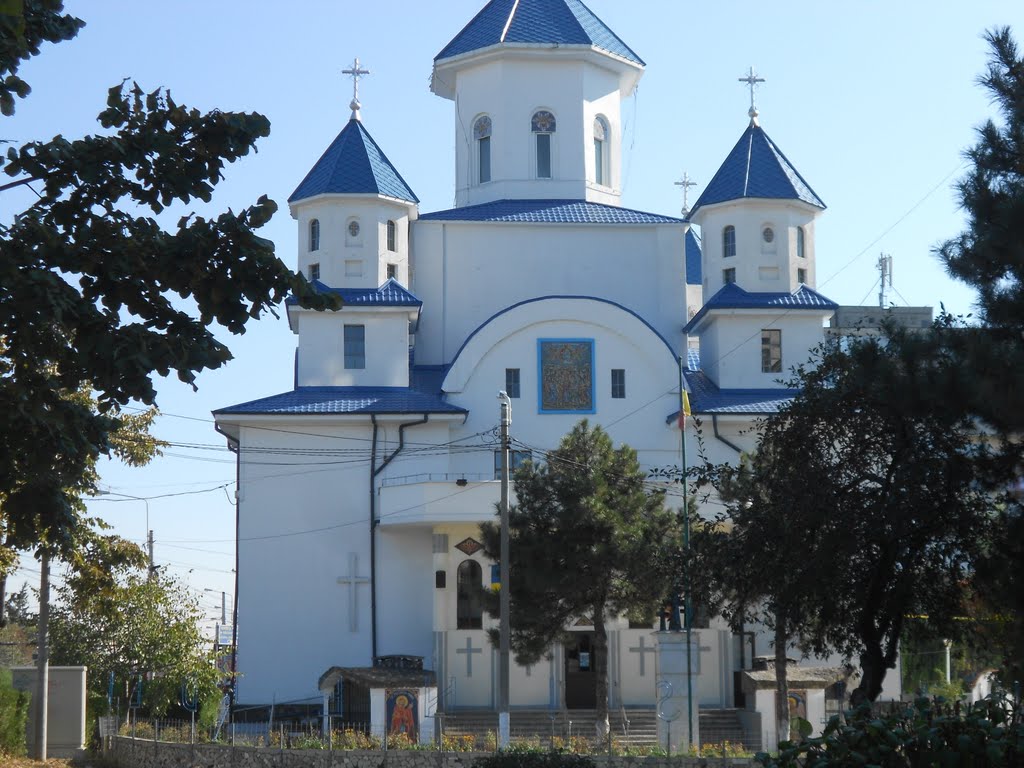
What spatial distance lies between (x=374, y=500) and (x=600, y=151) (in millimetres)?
12040

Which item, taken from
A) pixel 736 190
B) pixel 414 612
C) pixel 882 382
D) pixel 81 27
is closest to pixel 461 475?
pixel 414 612

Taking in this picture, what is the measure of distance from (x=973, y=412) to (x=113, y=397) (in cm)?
748

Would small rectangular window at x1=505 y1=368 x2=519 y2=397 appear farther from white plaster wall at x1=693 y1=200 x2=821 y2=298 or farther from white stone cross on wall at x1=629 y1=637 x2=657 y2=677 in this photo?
white stone cross on wall at x1=629 y1=637 x2=657 y2=677

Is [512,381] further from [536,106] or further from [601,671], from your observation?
[601,671]

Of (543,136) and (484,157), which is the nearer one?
(543,136)

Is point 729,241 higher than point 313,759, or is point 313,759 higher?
point 729,241

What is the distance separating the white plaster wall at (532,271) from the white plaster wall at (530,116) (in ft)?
6.39

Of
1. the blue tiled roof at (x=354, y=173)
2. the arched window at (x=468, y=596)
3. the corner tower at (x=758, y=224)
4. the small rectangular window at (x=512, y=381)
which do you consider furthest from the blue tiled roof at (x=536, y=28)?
the arched window at (x=468, y=596)

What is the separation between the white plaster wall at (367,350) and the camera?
36531 millimetres

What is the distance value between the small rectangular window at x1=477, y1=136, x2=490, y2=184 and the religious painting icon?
1741cm

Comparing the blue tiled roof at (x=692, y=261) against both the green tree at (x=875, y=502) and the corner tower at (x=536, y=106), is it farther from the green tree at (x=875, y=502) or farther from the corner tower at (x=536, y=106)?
the green tree at (x=875, y=502)

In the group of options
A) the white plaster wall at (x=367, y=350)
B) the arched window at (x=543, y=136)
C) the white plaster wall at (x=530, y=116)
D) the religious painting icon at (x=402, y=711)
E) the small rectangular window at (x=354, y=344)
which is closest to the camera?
the religious painting icon at (x=402, y=711)

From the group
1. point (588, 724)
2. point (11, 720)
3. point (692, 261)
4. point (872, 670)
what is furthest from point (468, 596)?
point (692, 261)

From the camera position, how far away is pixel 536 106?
40.3m
